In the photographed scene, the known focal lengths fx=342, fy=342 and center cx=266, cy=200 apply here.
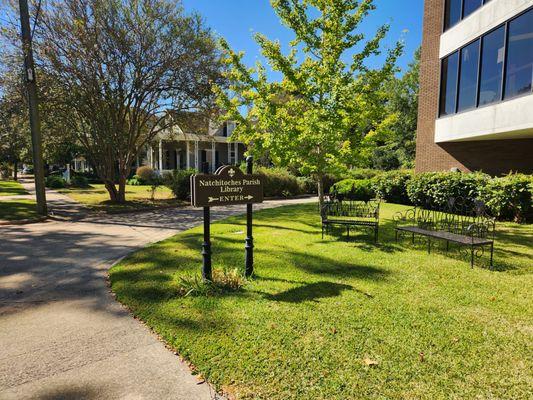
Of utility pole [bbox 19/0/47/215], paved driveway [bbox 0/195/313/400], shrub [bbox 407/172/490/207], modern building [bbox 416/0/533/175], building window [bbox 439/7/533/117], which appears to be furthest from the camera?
shrub [bbox 407/172/490/207]

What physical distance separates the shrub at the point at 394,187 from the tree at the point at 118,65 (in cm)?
953

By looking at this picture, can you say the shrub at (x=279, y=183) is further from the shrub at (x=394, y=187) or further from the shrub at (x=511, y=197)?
the shrub at (x=511, y=197)

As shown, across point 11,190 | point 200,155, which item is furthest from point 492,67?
point 200,155

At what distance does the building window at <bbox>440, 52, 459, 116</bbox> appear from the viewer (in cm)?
1497

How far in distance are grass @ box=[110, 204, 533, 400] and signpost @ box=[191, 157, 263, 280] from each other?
0.55m

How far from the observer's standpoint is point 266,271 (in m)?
6.05

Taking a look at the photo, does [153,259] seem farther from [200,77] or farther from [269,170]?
[269,170]

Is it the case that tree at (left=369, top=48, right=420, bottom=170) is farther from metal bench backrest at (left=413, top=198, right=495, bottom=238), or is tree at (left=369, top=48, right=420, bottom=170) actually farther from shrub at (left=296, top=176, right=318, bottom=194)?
metal bench backrest at (left=413, top=198, right=495, bottom=238)

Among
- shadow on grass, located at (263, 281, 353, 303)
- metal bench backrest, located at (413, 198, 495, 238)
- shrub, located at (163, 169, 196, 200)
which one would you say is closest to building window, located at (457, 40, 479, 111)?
metal bench backrest, located at (413, 198, 495, 238)

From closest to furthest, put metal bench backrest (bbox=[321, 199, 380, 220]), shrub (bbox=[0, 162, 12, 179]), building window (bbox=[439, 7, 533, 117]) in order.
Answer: metal bench backrest (bbox=[321, 199, 380, 220]) < building window (bbox=[439, 7, 533, 117]) < shrub (bbox=[0, 162, 12, 179])

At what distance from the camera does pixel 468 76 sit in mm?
14078

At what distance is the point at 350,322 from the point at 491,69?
13.0 m

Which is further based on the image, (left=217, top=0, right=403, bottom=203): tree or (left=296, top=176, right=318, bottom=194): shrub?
(left=296, top=176, right=318, bottom=194): shrub

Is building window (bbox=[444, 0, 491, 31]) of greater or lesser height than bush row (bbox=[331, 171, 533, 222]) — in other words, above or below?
above
